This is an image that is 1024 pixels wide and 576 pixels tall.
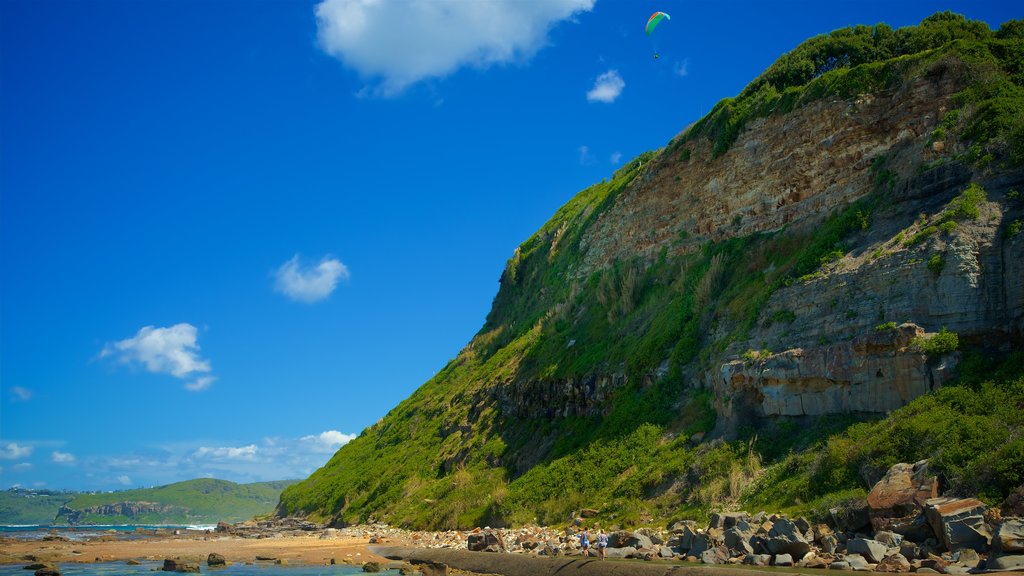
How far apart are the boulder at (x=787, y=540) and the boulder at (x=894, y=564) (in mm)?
1587

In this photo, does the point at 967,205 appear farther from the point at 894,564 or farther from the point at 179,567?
the point at 179,567

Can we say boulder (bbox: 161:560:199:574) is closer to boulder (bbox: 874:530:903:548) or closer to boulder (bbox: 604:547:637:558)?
boulder (bbox: 604:547:637:558)

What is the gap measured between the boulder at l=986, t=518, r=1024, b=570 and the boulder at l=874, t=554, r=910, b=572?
1.17m

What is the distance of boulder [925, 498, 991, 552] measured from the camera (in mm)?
11039

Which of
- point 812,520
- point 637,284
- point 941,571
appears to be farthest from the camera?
point 637,284

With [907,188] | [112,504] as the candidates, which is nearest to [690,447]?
[907,188]

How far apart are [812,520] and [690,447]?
23.5 feet

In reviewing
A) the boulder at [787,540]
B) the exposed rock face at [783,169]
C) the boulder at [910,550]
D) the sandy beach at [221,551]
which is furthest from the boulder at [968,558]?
the sandy beach at [221,551]

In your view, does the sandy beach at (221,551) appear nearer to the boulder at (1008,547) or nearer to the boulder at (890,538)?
the boulder at (890,538)

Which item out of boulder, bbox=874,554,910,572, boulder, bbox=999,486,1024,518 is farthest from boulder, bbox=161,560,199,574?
boulder, bbox=999,486,1024,518

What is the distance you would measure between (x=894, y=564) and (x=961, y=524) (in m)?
1.29

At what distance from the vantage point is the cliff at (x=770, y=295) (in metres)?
18.0

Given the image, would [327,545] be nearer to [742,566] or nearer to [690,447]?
[690,447]

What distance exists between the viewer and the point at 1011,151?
1881 cm
